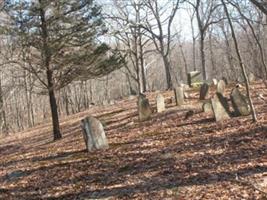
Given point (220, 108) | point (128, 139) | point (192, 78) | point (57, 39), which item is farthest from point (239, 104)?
point (192, 78)

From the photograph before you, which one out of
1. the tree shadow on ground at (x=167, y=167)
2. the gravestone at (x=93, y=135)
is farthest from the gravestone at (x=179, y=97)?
the tree shadow on ground at (x=167, y=167)

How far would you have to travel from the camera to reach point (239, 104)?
13.7 meters

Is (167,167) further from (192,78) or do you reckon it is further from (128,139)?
(192,78)

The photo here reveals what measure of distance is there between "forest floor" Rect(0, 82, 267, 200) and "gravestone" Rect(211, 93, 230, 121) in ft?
1.04

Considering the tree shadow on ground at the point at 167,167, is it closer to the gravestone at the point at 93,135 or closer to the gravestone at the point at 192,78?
the gravestone at the point at 93,135

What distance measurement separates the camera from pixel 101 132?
42.7 feet

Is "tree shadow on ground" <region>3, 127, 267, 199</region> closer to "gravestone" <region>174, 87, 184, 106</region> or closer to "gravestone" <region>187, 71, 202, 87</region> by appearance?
"gravestone" <region>174, 87, 184, 106</region>

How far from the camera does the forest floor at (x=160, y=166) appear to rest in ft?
26.7

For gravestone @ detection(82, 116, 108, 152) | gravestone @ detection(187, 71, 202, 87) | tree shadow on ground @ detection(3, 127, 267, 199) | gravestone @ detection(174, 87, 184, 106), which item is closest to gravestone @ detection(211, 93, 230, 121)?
tree shadow on ground @ detection(3, 127, 267, 199)

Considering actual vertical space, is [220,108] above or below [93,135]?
above

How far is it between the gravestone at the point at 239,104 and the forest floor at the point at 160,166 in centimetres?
37

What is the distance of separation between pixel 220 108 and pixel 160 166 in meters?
4.33

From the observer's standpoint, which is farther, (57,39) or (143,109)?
(57,39)

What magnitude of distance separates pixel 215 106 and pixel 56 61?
7.46 metres
